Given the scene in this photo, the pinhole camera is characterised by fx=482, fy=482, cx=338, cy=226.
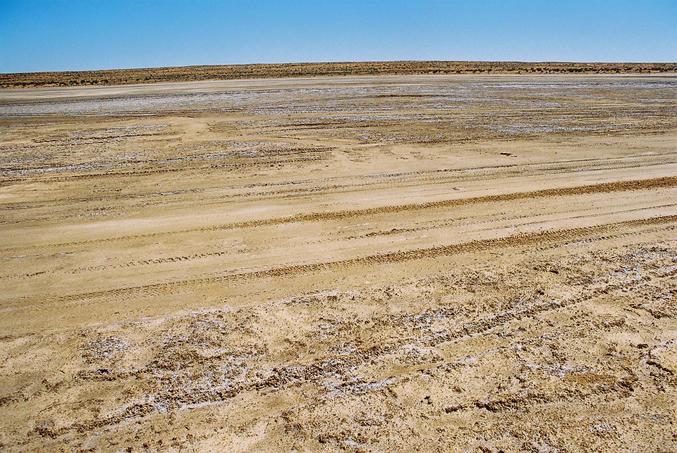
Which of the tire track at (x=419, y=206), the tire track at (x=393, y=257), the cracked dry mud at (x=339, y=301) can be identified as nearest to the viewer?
the cracked dry mud at (x=339, y=301)

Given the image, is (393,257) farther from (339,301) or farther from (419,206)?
(419,206)

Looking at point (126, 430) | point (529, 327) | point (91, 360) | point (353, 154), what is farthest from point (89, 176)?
point (529, 327)

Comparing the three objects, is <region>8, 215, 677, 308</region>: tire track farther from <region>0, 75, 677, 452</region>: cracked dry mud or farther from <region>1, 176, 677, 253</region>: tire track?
<region>1, 176, 677, 253</region>: tire track

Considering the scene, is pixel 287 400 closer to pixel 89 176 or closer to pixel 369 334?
pixel 369 334

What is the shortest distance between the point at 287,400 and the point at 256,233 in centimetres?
311

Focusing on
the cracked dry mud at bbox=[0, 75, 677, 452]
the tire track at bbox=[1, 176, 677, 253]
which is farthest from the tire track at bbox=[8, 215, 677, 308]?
the tire track at bbox=[1, 176, 677, 253]

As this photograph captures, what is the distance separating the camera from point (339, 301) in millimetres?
4543

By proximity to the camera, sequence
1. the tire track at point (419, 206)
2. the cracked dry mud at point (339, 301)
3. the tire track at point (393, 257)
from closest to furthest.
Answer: the cracked dry mud at point (339, 301), the tire track at point (393, 257), the tire track at point (419, 206)

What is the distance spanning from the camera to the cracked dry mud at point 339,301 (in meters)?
3.16

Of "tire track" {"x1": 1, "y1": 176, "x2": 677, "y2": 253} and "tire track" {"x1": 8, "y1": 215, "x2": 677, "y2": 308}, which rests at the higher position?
"tire track" {"x1": 1, "y1": 176, "x2": 677, "y2": 253}

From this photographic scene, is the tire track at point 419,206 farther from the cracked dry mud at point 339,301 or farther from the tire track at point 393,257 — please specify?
the tire track at point 393,257

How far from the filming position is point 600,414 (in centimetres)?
318

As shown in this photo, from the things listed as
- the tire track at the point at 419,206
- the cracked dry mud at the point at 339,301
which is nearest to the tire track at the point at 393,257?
the cracked dry mud at the point at 339,301

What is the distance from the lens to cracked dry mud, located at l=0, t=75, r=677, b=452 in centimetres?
316
